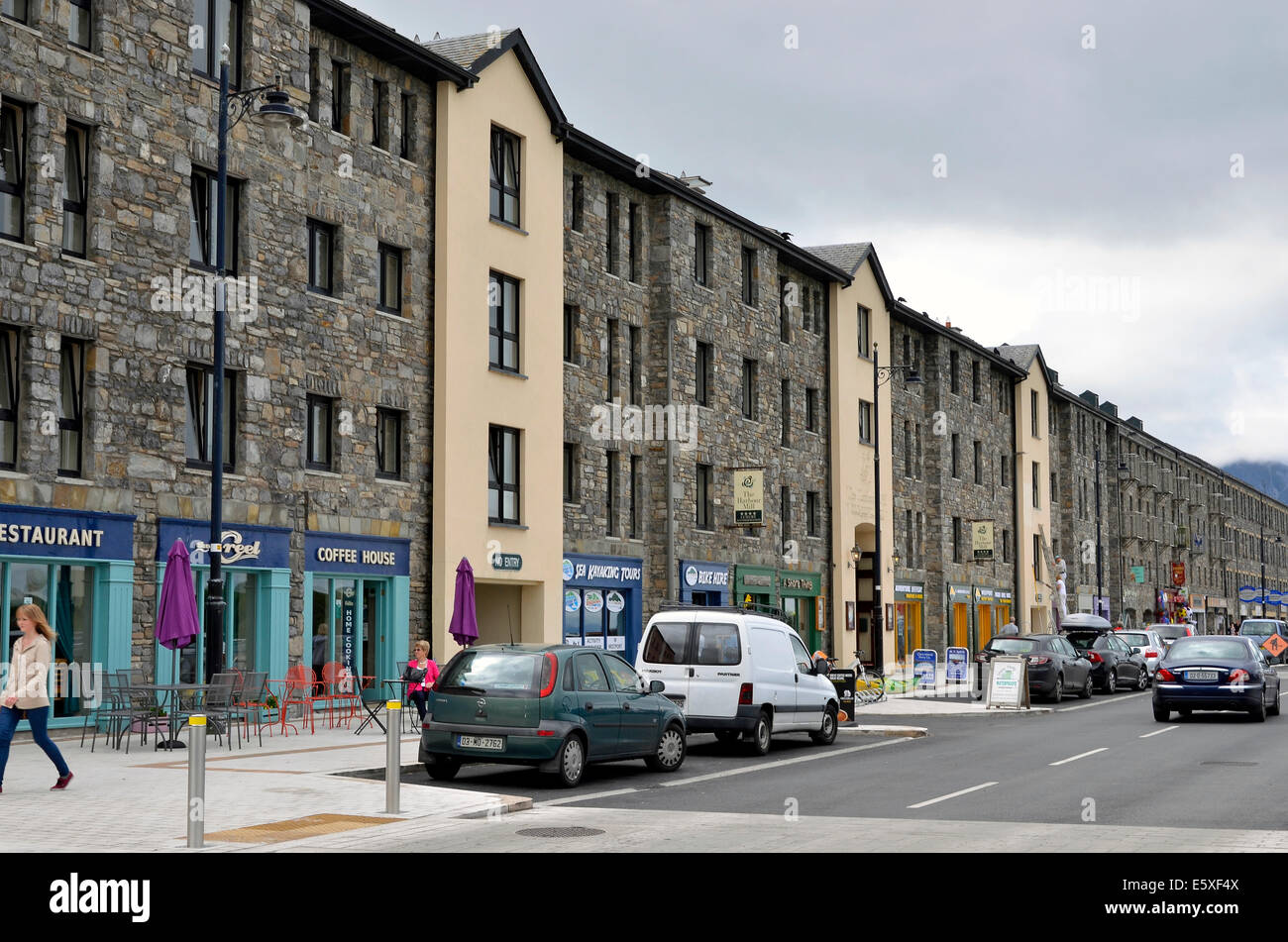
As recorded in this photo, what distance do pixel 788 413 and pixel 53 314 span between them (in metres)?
27.4

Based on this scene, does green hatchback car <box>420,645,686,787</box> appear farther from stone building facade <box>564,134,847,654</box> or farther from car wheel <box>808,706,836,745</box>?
stone building facade <box>564,134,847,654</box>

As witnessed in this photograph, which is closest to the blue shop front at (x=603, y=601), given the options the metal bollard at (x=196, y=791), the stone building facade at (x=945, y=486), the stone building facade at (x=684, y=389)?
the stone building facade at (x=684, y=389)

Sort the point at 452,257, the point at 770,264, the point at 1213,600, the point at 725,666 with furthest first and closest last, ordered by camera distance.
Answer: the point at 1213,600 → the point at 770,264 → the point at 452,257 → the point at 725,666

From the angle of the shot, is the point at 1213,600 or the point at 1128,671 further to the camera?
the point at 1213,600

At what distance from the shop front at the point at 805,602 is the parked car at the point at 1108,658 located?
7.52 metres

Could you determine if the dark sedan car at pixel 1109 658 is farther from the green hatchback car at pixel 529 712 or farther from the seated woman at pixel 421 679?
the green hatchback car at pixel 529 712

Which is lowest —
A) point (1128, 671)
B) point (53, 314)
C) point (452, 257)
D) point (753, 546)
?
point (1128, 671)

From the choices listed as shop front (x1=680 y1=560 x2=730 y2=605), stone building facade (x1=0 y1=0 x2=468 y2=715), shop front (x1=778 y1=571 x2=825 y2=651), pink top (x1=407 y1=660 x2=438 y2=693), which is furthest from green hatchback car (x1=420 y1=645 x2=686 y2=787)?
shop front (x1=778 y1=571 x2=825 y2=651)

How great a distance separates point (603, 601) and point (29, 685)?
22.0 meters

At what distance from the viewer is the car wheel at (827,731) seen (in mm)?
23156

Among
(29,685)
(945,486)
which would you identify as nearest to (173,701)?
(29,685)

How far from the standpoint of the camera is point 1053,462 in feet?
244
